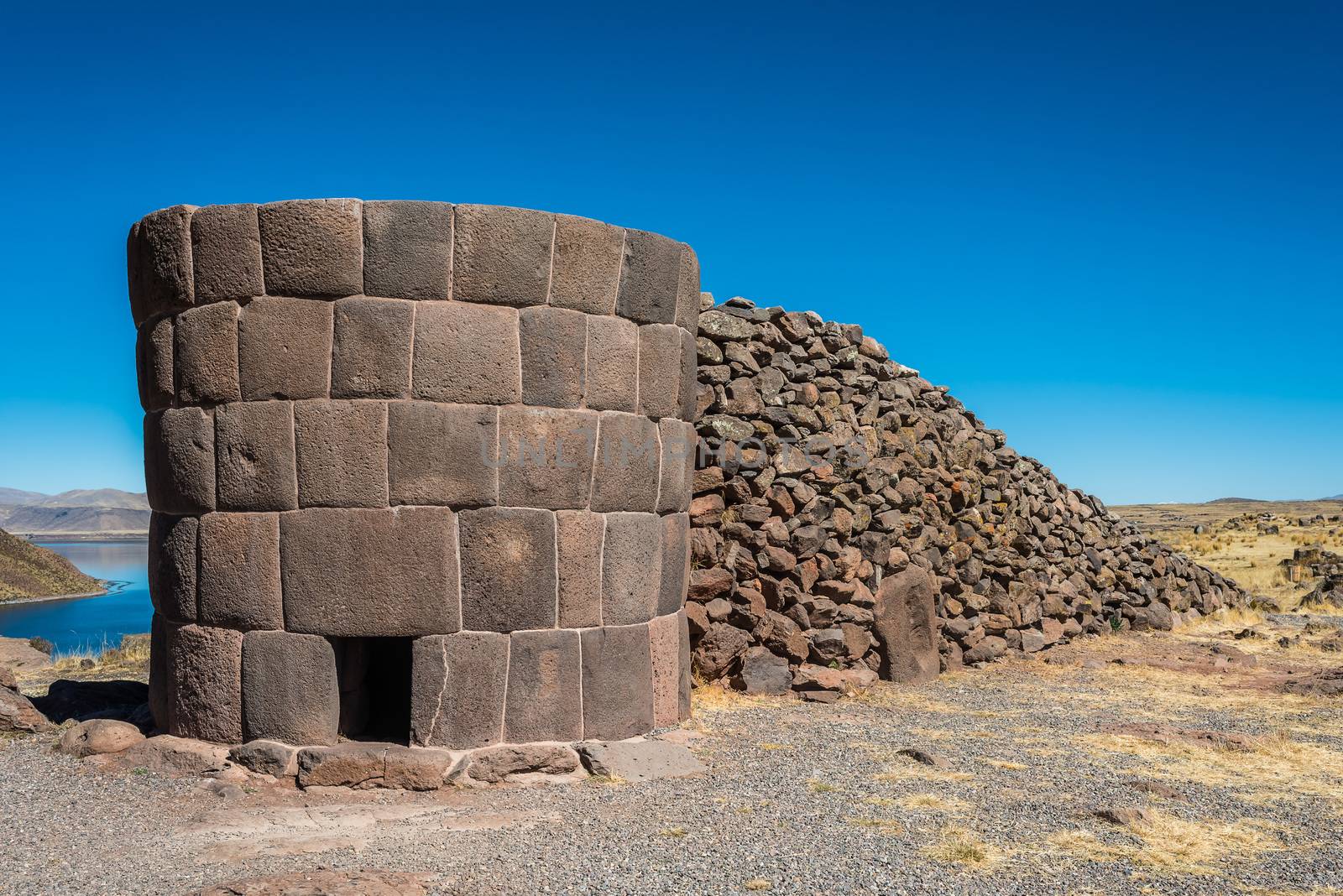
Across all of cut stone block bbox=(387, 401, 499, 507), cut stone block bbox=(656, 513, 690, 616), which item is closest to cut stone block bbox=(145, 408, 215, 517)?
cut stone block bbox=(387, 401, 499, 507)

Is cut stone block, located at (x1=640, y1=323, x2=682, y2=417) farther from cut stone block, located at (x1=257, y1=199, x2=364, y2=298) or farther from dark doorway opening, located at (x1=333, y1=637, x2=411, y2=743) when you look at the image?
dark doorway opening, located at (x1=333, y1=637, x2=411, y2=743)

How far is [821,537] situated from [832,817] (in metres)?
4.18

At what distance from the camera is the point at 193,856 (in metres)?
4.95

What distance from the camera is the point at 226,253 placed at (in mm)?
6324

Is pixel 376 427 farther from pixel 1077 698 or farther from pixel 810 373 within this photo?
pixel 1077 698

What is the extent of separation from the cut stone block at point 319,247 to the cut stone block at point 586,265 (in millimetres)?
1178

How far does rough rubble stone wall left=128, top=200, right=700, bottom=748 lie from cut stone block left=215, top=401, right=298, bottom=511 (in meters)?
0.01

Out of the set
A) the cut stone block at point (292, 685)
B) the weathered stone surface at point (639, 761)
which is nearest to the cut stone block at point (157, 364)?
the cut stone block at point (292, 685)

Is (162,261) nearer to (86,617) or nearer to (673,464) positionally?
(673,464)

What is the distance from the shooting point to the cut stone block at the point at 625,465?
22.1ft

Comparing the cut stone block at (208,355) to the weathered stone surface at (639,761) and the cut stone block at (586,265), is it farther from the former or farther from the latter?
the weathered stone surface at (639,761)

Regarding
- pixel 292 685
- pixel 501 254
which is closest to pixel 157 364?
pixel 292 685

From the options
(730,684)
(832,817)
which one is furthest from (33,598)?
(832,817)

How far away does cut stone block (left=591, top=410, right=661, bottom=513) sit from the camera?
6.73m
